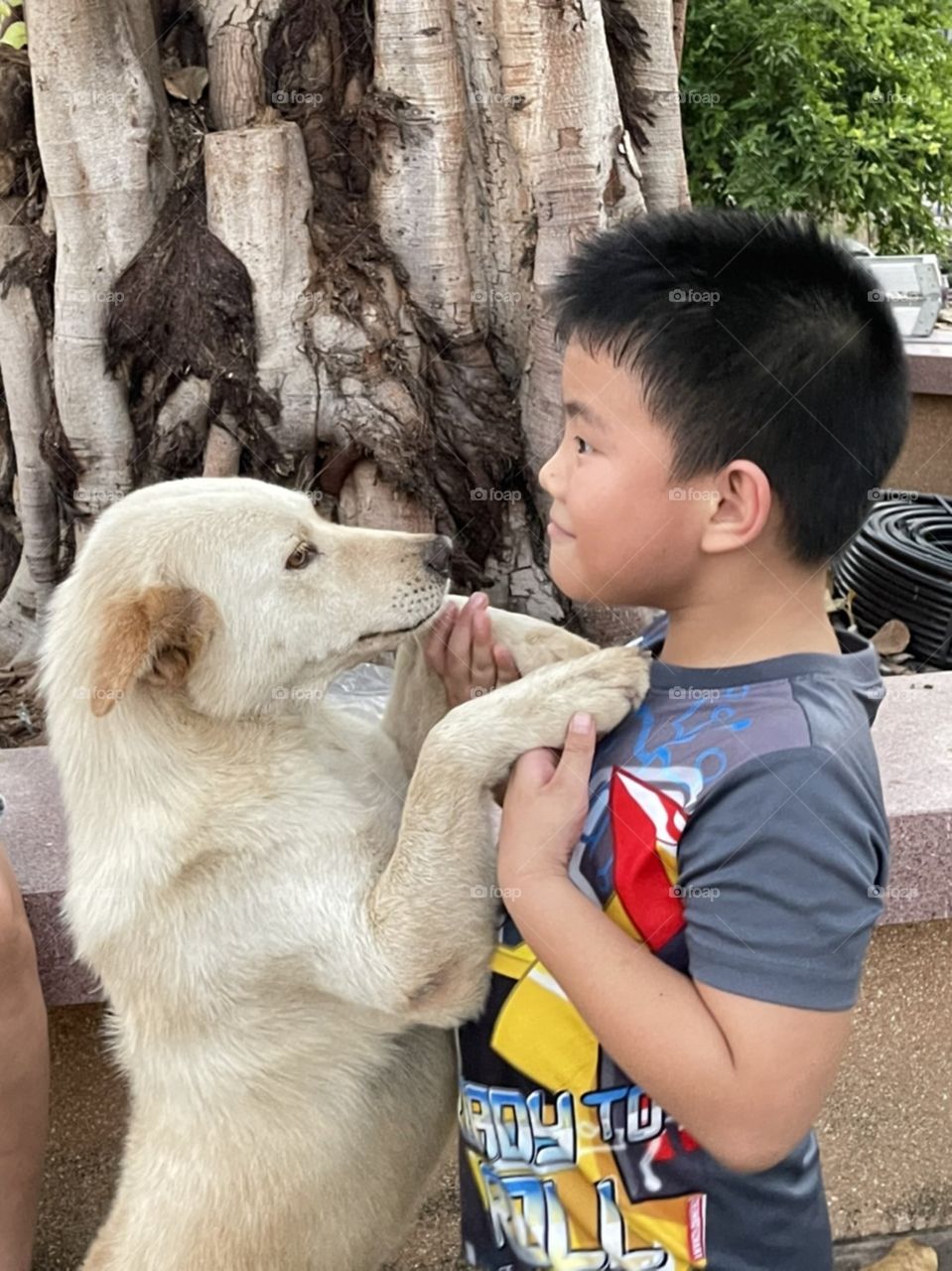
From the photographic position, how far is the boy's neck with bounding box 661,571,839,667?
5.83 ft

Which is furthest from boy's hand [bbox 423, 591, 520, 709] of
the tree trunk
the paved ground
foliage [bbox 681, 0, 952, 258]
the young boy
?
foliage [bbox 681, 0, 952, 258]

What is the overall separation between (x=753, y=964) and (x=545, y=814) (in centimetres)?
35

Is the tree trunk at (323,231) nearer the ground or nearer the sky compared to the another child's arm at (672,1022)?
nearer the sky

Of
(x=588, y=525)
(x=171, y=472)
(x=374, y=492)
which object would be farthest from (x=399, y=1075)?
(x=171, y=472)

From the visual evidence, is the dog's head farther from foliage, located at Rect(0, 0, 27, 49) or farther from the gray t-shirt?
foliage, located at Rect(0, 0, 27, 49)

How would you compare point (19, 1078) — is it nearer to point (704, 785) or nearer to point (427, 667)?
point (427, 667)

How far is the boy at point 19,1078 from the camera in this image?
2309 millimetres

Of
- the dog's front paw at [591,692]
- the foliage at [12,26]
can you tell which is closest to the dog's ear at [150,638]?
the dog's front paw at [591,692]

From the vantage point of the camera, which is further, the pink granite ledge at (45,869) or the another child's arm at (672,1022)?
the pink granite ledge at (45,869)

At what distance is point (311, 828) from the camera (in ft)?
6.57

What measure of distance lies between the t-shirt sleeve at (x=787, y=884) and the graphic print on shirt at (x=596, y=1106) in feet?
0.32

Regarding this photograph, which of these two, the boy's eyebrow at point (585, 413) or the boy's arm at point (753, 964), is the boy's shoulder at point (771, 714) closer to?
the boy's arm at point (753, 964)

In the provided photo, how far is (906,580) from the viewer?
4297mm

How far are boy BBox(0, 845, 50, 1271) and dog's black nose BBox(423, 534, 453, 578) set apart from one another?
3.06 feet
